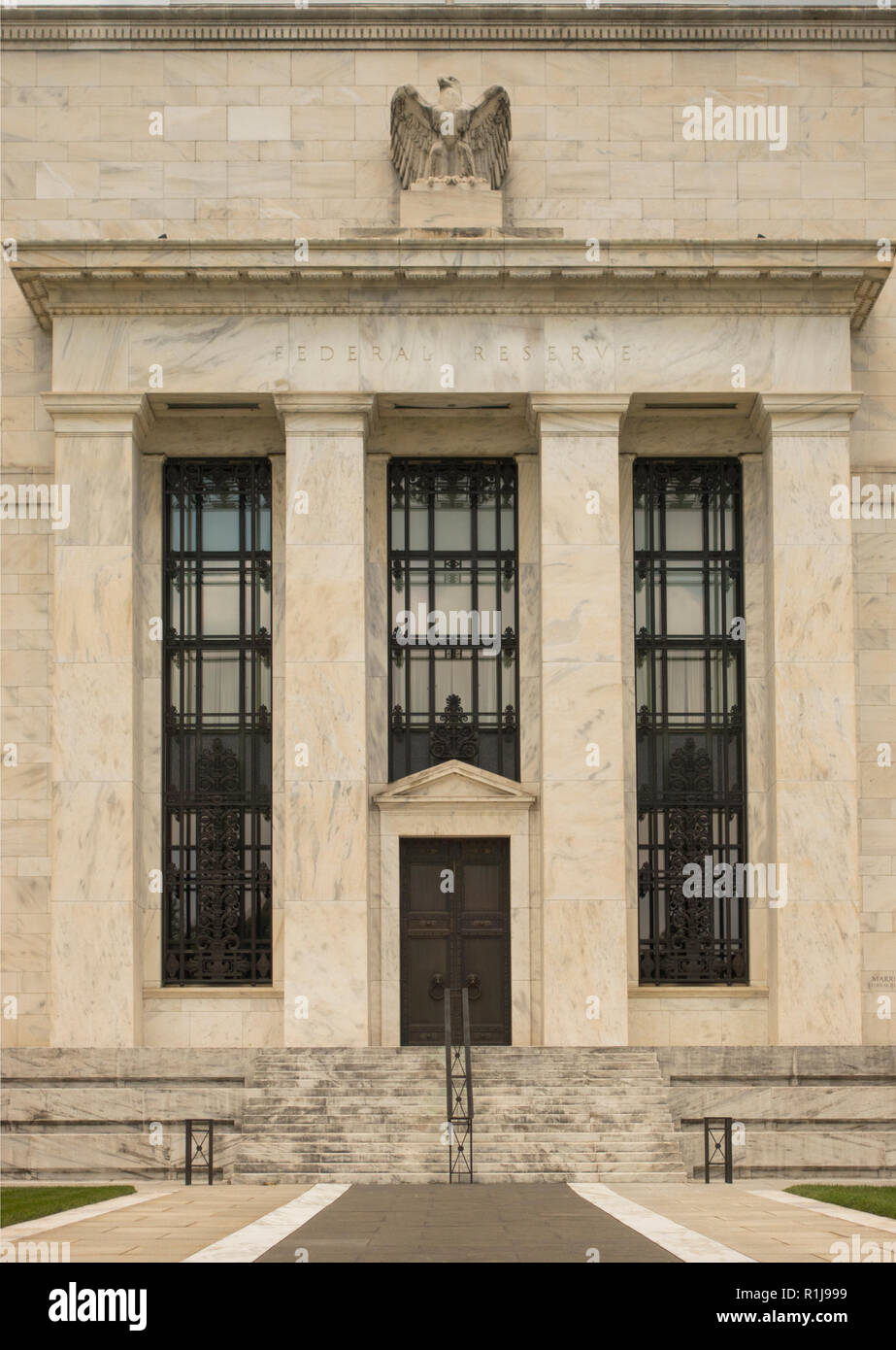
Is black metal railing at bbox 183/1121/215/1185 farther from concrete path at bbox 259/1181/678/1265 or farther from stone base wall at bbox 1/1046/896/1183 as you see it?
concrete path at bbox 259/1181/678/1265

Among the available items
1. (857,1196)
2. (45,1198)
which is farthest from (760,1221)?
(45,1198)

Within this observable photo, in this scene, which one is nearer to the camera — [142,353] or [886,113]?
[142,353]

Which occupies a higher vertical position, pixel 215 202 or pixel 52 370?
pixel 215 202

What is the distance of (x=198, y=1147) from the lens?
24766 mm

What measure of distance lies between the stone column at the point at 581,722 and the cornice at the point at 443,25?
24.5 feet

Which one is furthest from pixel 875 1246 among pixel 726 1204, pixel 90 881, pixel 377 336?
pixel 377 336

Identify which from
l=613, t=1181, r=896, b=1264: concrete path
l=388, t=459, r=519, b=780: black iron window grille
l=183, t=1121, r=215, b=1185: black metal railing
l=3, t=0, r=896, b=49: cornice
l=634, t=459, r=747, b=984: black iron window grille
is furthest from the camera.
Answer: l=3, t=0, r=896, b=49: cornice

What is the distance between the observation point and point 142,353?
32062mm

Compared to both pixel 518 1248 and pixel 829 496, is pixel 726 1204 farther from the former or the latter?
pixel 829 496

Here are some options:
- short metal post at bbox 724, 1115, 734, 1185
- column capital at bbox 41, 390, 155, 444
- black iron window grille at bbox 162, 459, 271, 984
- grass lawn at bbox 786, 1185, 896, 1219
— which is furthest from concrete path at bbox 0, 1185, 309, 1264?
column capital at bbox 41, 390, 155, 444

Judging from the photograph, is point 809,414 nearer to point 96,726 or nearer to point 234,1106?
point 96,726

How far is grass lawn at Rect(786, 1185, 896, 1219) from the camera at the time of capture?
1953 cm

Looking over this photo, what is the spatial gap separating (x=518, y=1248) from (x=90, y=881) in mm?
17183

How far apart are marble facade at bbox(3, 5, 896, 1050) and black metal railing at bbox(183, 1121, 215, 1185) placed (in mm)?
4739
